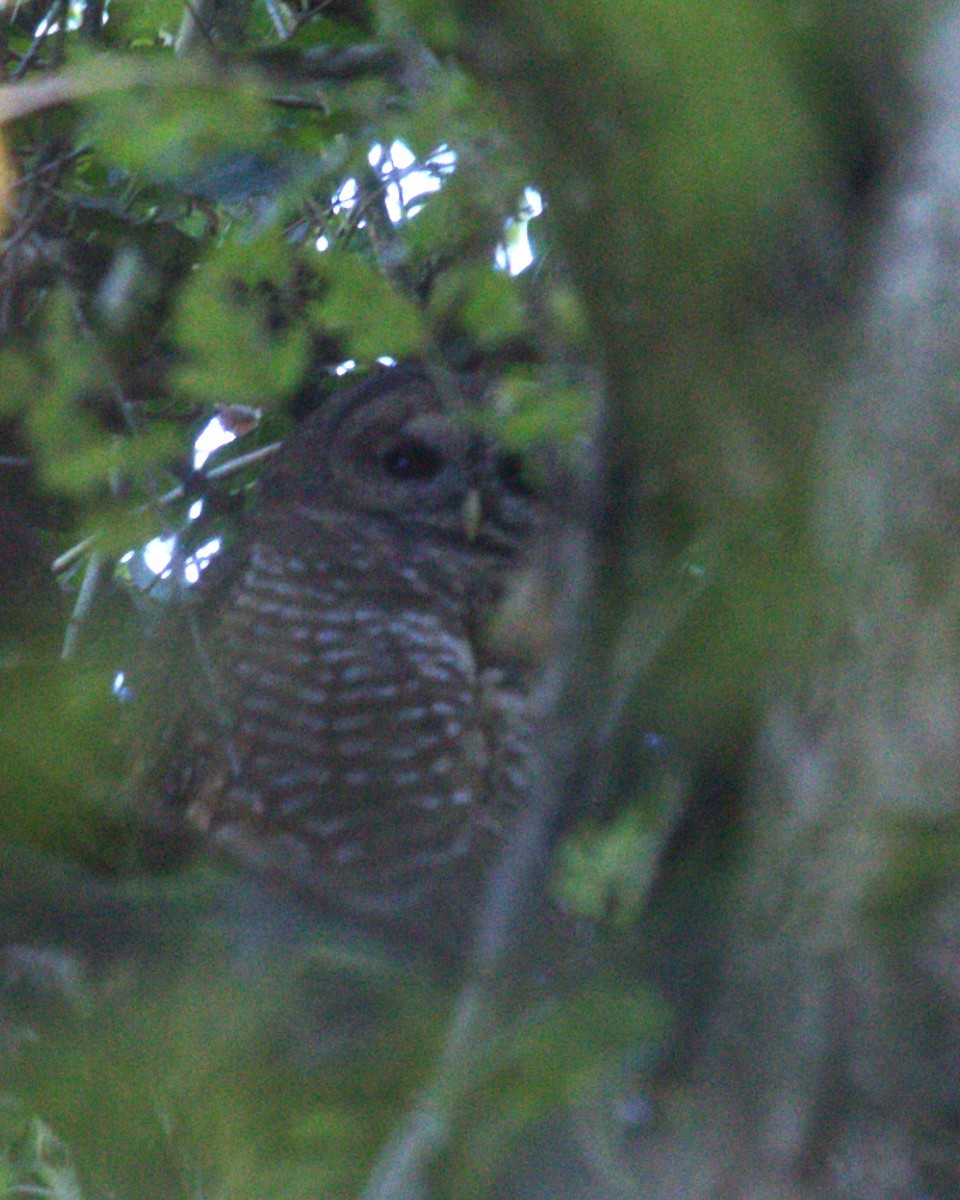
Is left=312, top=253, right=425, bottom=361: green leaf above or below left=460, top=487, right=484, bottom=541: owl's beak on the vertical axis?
above

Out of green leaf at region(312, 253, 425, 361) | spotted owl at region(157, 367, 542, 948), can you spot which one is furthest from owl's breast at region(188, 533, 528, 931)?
green leaf at region(312, 253, 425, 361)

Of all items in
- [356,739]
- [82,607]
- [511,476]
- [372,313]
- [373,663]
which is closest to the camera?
[372,313]

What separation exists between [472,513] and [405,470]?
0.25 m

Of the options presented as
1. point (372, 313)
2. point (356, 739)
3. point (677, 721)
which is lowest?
point (356, 739)

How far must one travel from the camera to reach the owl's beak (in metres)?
2.98

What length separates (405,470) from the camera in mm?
3182

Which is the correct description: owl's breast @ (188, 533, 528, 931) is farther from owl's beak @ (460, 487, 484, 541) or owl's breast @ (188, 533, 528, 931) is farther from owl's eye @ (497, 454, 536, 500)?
owl's eye @ (497, 454, 536, 500)

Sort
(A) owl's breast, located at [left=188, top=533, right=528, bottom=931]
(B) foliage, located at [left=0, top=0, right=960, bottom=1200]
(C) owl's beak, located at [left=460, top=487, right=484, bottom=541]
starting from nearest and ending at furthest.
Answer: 1. (B) foliage, located at [left=0, top=0, right=960, bottom=1200]
2. (A) owl's breast, located at [left=188, top=533, right=528, bottom=931]
3. (C) owl's beak, located at [left=460, top=487, right=484, bottom=541]

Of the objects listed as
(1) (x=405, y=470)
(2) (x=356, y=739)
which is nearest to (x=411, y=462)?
(1) (x=405, y=470)

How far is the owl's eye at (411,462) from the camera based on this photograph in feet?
10.3

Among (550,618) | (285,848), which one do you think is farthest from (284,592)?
(550,618)

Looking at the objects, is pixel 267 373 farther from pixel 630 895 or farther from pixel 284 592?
pixel 284 592

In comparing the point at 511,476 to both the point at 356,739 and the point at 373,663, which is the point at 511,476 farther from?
the point at 356,739

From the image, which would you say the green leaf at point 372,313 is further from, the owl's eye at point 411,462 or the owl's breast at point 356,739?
the owl's eye at point 411,462
